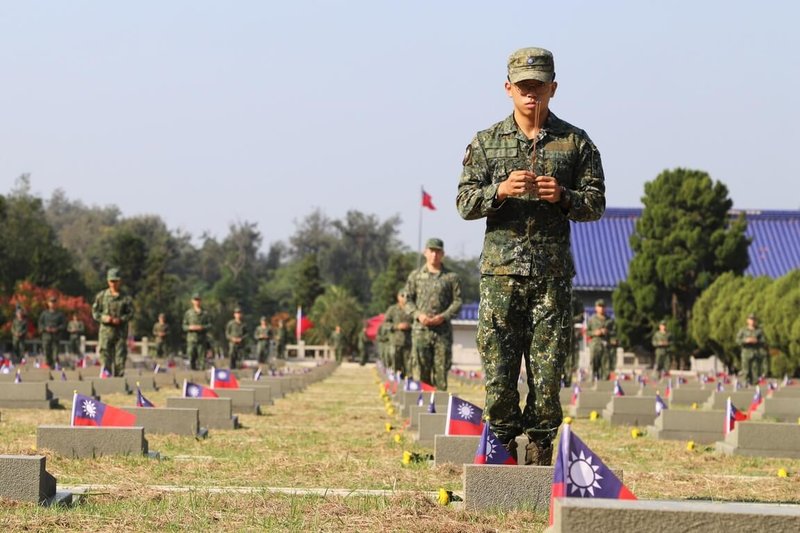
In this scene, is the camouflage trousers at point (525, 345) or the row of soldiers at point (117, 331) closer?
the camouflage trousers at point (525, 345)

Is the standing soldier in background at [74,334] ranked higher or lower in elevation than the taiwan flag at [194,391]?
higher

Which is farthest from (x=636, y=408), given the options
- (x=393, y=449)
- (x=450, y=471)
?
(x=450, y=471)

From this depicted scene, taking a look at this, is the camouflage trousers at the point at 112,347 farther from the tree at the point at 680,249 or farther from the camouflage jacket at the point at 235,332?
the tree at the point at 680,249

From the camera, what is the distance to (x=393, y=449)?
1262 centimetres

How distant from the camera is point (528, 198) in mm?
7852

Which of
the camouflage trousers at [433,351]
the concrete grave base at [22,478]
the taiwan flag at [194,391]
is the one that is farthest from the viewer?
the camouflage trousers at [433,351]

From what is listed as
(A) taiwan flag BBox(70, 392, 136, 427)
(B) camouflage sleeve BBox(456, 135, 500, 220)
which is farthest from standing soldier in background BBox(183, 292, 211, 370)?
(B) camouflage sleeve BBox(456, 135, 500, 220)

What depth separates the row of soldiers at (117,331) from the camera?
80.7 feet

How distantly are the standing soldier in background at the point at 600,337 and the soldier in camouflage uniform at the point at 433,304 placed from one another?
1523 cm

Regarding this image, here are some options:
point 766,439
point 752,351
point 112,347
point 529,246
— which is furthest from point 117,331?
point 752,351

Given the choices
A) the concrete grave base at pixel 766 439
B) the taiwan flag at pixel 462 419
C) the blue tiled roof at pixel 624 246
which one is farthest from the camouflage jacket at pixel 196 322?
the blue tiled roof at pixel 624 246

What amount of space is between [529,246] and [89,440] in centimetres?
435

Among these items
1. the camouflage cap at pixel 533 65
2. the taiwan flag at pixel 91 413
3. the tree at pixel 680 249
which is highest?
the tree at pixel 680 249

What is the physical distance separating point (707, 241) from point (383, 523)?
51950 millimetres
